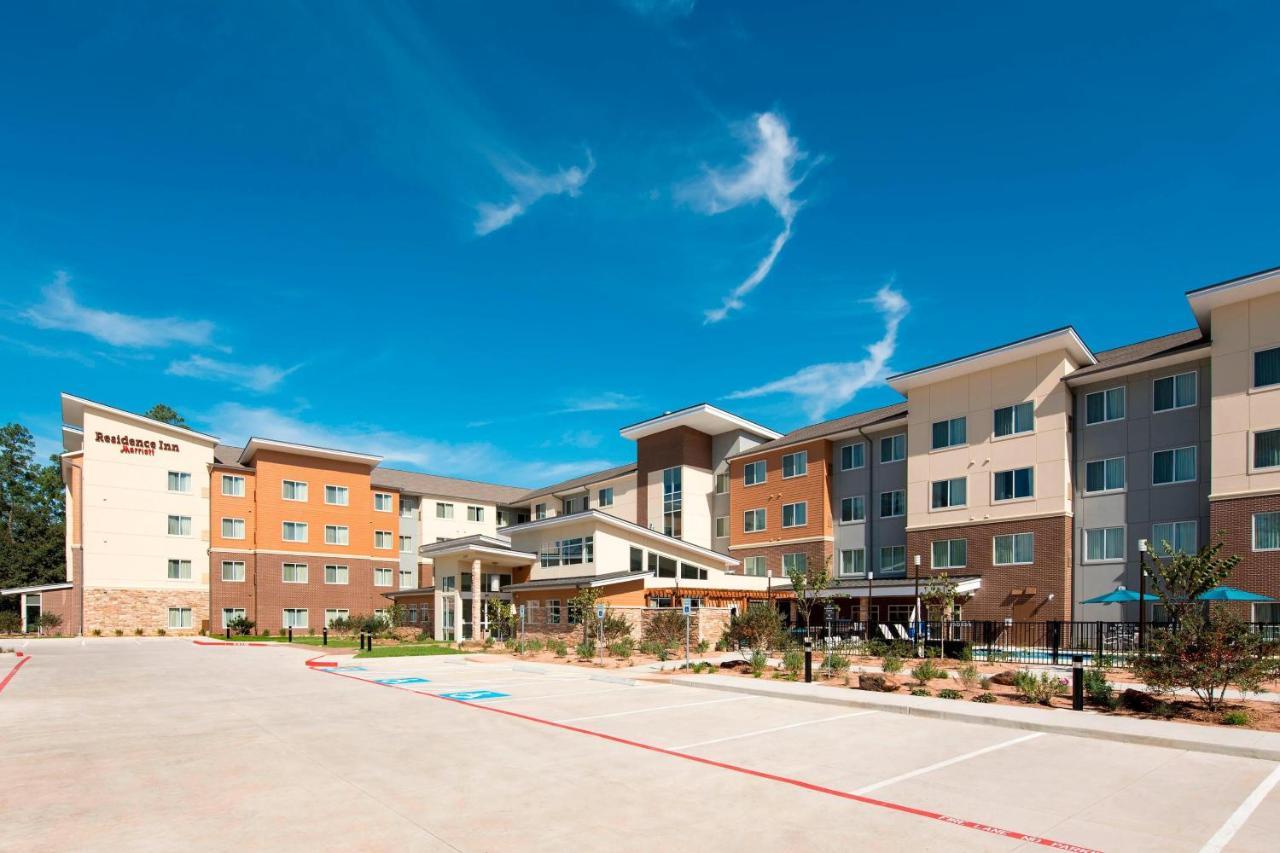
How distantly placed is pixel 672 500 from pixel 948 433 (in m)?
19.4

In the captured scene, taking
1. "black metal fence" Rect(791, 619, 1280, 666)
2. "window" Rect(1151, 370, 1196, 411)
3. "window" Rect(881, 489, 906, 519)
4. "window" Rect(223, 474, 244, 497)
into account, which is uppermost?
"window" Rect(1151, 370, 1196, 411)

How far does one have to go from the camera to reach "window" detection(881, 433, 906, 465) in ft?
144

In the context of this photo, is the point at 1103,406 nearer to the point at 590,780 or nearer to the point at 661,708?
the point at 661,708

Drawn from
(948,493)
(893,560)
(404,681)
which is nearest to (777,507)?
(893,560)

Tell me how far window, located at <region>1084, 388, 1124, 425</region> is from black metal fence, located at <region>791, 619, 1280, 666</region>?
8891 millimetres

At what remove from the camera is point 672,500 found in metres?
53.9

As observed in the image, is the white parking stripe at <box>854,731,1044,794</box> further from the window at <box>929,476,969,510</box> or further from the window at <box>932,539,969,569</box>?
the window at <box>929,476,969,510</box>

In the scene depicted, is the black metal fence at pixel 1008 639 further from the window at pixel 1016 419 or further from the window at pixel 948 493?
the window at pixel 1016 419

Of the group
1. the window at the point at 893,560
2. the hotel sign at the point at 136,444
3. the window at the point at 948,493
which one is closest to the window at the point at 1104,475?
the window at the point at 948,493

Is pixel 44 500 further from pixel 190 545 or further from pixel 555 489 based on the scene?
pixel 555 489

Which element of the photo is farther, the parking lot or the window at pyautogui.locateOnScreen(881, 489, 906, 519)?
the window at pyautogui.locateOnScreen(881, 489, 906, 519)

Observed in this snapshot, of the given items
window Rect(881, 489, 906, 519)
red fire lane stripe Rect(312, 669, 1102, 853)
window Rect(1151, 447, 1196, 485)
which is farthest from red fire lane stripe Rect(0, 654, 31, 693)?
window Rect(1151, 447, 1196, 485)

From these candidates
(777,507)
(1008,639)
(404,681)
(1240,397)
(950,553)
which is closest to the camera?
(404,681)

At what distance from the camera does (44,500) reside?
262 feet
